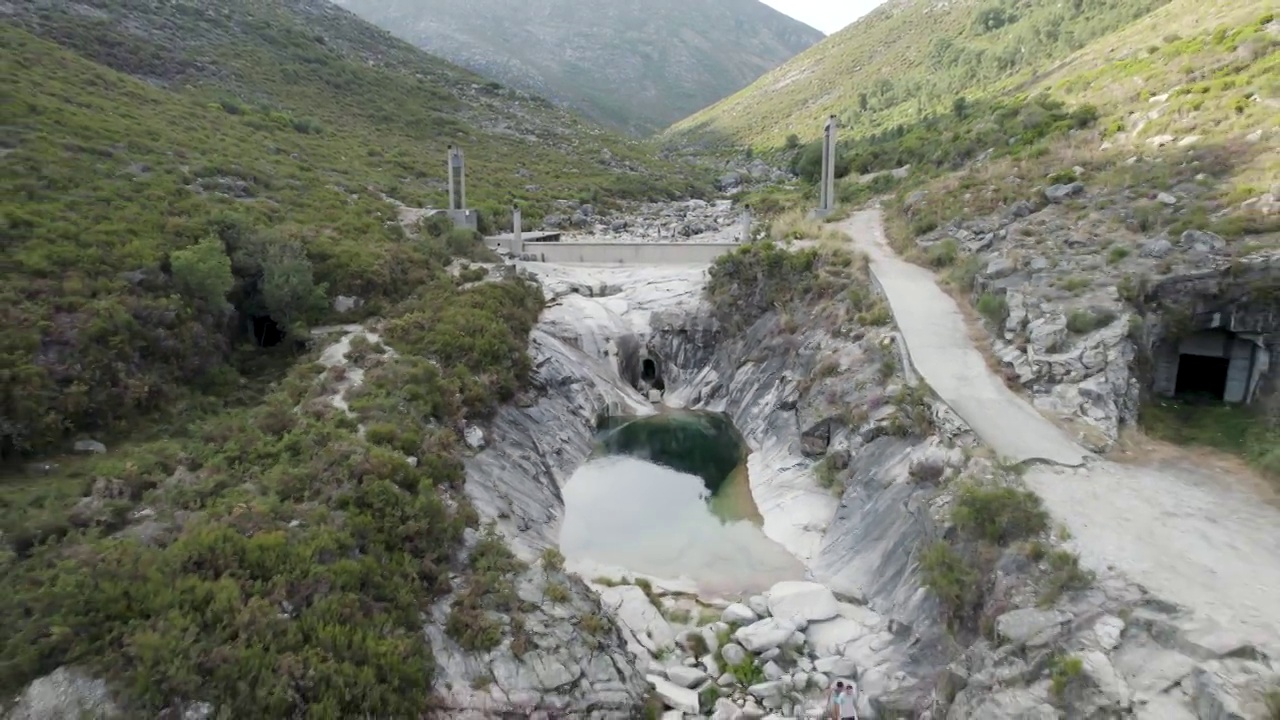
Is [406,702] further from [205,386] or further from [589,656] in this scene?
[205,386]

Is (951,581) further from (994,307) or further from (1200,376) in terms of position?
(1200,376)

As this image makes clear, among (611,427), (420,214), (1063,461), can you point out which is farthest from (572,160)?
(1063,461)

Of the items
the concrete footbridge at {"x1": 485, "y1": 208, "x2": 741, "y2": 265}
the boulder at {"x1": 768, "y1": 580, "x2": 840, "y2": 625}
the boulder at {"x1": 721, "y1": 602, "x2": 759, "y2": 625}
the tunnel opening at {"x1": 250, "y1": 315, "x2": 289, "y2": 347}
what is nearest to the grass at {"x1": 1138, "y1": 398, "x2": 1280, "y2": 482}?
the boulder at {"x1": 768, "y1": 580, "x2": 840, "y2": 625}

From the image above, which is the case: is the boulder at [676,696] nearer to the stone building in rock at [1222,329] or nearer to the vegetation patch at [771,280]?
the stone building in rock at [1222,329]

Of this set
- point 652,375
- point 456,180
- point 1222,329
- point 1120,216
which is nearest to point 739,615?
point 1222,329

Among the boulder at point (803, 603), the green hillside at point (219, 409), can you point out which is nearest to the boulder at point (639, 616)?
the boulder at point (803, 603)
